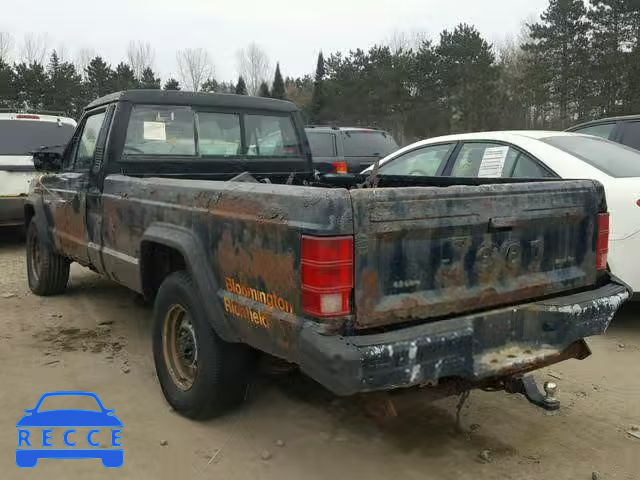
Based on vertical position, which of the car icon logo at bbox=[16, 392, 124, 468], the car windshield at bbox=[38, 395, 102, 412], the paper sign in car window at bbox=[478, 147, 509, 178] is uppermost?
the paper sign in car window at bbox=[478, 147, 509, 178]

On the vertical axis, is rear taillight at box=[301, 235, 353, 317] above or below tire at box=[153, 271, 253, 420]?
above

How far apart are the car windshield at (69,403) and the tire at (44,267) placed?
2355 millimetres

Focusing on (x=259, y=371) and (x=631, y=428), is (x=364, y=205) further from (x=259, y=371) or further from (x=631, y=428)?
(x=631, y=428)

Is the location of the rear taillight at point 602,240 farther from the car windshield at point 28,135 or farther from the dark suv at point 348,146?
the car windshield at point 28,135

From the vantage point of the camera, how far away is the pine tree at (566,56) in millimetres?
30312

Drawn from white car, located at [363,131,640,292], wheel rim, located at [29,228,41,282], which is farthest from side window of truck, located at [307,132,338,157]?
wheel rim, located at [29,228,41,282]

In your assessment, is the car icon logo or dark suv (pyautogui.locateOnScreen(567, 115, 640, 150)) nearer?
the car icon logo

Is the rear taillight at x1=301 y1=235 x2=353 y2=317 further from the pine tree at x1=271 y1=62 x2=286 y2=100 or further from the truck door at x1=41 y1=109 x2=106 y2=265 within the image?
the pine tree at x1=271 y1=62 x2=286 y2=100

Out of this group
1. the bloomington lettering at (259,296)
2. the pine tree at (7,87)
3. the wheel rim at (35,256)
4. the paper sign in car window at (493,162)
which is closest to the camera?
the bloomington lettering at (259,296)

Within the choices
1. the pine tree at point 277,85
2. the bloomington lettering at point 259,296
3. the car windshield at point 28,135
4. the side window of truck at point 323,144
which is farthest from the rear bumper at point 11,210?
the pine tree at point 277,85

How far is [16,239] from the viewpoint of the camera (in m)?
10.0

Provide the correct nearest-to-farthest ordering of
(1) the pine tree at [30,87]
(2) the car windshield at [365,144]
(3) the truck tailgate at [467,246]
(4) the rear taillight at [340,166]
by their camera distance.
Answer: (3) the truck tailgate at [467,246] < (4) the rear taillight at [340,166] < (2) the car windshield at [365,144] < (1) the pine tree at [30,87]

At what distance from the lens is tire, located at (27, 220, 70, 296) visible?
5949 millimetres

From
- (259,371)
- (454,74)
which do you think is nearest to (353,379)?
(259,371)
